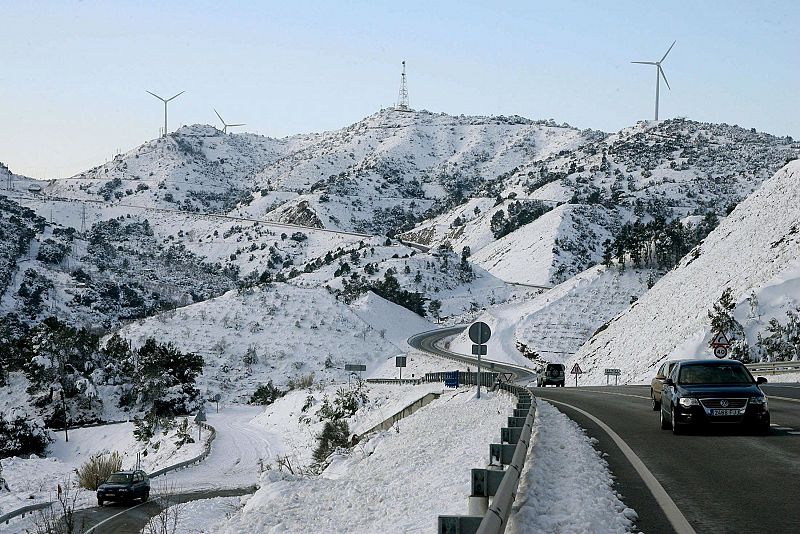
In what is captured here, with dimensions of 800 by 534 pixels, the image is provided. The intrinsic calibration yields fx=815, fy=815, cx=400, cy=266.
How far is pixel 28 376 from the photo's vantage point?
70562 mm

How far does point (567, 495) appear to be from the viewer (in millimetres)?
8586

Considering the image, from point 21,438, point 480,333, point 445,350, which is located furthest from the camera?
point 445,350

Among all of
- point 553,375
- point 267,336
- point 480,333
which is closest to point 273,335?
point 267,336

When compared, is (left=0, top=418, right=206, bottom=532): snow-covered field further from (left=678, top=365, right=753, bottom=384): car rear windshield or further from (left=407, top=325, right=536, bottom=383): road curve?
(left=407, top=325, right=536, bottom=383): road curve

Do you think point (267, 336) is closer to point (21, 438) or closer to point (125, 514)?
point (21, 438)

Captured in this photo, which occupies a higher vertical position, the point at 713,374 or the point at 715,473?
the point at 713,374

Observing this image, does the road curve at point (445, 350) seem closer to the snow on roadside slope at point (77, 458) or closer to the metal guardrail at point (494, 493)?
the snow on roadside slope at point (77, 458)

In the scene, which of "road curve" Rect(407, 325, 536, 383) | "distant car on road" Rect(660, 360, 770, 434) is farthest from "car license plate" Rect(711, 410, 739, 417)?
"road curve" Rect(407, 325, 536, 383)

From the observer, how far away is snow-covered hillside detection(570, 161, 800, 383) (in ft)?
157

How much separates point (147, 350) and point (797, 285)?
52.8 metres

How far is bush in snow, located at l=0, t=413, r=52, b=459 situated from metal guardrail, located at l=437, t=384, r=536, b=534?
5309 cm

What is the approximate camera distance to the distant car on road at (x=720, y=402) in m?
13.7

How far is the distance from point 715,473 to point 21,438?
55.2 m

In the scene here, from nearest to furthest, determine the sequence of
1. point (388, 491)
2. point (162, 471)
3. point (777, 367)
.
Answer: point (388, 491), point (777, 367), point (162, 471)
